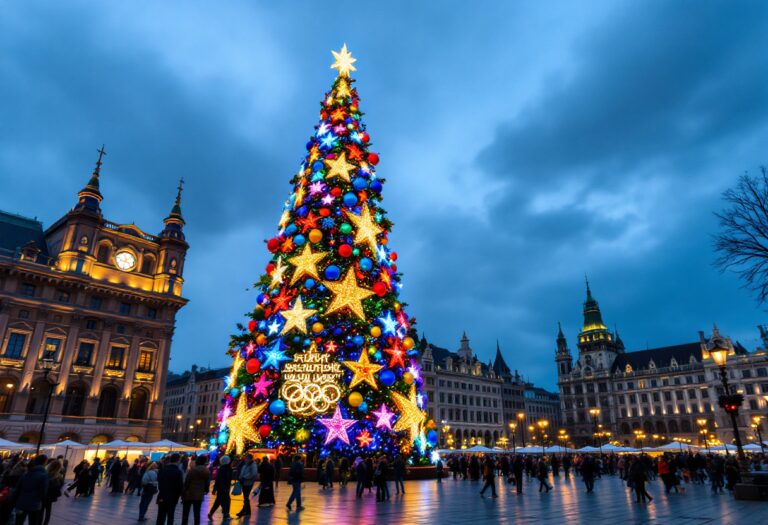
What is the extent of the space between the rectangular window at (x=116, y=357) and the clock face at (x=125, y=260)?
8680 millimetres

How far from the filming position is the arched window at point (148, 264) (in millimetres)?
53062

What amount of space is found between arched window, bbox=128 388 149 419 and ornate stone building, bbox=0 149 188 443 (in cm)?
10

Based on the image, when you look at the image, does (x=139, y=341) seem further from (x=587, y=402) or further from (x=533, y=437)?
(x=587, y=402)

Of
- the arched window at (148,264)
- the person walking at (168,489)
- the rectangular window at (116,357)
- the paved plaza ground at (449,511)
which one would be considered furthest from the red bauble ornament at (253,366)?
the arched window at (148,264)

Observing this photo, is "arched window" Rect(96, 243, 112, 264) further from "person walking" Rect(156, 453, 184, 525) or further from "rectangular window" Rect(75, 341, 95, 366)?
"person walking" Rect(156, 453, 184, 525)

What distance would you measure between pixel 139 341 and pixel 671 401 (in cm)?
10512

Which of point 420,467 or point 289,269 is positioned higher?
point 289,269

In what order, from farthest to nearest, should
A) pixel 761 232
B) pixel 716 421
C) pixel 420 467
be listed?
pixel 716 421
pixel 420 467
pixel 761 232

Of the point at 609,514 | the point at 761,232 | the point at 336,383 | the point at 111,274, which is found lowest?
the point at 609,514

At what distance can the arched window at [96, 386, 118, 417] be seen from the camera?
1790 inches

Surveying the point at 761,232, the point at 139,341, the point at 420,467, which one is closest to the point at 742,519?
the point at 761,232

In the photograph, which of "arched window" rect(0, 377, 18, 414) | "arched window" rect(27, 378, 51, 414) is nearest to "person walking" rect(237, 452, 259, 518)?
"arched window" rect(27, 378, 51, 414)

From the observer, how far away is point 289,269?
768 inches

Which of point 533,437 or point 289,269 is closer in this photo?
point 289,269
